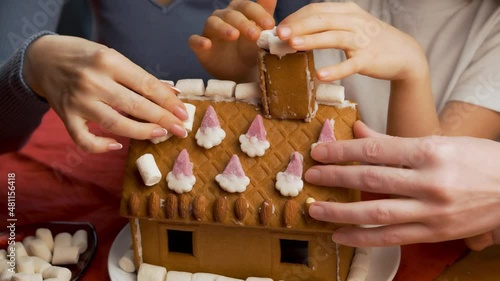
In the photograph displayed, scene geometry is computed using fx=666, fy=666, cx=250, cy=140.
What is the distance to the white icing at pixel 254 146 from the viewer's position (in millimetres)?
784

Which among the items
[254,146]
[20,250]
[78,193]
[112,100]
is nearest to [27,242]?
[20,250]

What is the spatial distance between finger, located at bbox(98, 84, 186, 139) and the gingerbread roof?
1.3 inches

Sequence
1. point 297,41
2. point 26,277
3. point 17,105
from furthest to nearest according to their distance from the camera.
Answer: point 17,105, point 26,277, point 297,41

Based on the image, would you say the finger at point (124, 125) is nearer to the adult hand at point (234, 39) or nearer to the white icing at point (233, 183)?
the white icing at point (233, 183)

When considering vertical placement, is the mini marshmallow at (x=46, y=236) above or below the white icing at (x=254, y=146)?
below

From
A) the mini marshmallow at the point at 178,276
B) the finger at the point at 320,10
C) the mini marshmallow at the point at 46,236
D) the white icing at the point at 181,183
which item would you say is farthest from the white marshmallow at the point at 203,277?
the finger at the point at 320,10

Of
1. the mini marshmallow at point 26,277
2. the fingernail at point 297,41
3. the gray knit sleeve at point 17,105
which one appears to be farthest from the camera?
the gray knit sleeve at point 17,105

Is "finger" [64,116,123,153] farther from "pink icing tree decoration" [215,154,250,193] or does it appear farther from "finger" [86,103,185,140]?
"pink icing tree decoration" [215,154,250,193]

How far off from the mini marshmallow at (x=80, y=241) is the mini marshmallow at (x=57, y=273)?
0.16 feet

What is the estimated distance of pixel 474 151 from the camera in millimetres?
758

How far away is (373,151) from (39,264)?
46 cm

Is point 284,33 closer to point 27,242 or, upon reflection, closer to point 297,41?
point 297,41

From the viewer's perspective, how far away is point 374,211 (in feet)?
2.42

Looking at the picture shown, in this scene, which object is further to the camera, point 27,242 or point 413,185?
point 27,242
